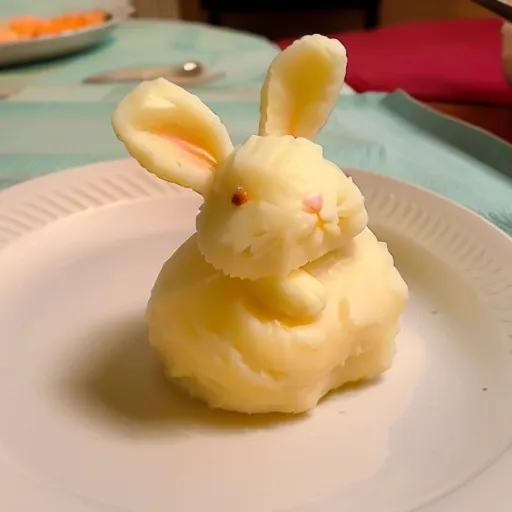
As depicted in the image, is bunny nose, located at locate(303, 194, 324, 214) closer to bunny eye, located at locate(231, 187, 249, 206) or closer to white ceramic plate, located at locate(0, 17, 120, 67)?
bunny eye, located at locate(231, 187, 249, 206)

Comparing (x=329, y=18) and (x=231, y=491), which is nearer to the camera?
(x=231, y=491)

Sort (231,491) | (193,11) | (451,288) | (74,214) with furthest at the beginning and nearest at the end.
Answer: (193,11) < (74,214) < (451,288) < (231,491)

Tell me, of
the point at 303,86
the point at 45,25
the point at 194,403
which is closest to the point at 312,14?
the point at 45,25

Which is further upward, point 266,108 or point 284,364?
point 266,108

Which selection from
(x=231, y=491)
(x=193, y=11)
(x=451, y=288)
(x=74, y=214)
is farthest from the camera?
(x=193, y=11)

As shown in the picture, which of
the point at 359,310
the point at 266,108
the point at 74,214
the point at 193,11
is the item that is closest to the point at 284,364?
the point at 359,310

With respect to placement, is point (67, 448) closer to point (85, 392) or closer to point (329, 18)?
point (85, 392)
